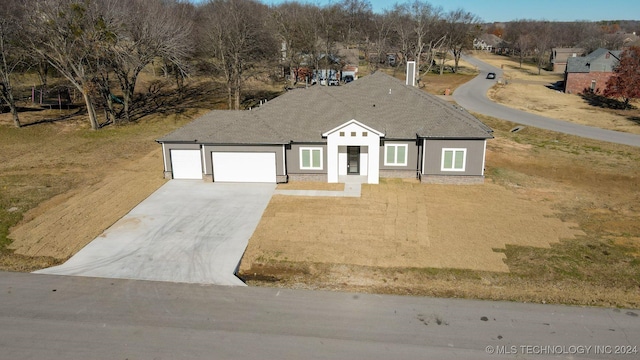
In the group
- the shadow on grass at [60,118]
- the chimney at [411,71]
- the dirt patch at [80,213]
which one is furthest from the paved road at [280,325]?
the shadow on grass at [60,118]

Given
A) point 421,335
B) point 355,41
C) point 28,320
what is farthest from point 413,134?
point 355,41

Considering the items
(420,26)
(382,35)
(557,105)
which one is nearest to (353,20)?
(382,35)

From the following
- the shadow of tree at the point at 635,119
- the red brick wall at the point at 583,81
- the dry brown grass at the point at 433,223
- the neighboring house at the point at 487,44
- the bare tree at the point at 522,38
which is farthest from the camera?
the neighboring house at the point at 487,44

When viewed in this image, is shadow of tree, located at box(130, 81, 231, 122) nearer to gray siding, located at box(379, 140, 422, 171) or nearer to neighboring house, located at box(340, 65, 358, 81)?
neighboring house, located at box(340, 65, 358, 81)

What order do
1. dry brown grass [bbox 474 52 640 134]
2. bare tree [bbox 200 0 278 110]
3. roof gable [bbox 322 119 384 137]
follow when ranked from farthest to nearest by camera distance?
dry brown grass [bbox 474 52 640 134], bare tree [bbox 200 0 278 110], roof gable [bbox 322 119 384 137]

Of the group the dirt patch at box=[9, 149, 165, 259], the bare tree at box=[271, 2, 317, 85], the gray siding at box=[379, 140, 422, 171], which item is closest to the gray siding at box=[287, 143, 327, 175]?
the gray siding at box=[379, 140, 422, 171]

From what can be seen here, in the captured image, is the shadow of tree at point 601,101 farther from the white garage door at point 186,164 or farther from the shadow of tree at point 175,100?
the white garage door at point 186,164

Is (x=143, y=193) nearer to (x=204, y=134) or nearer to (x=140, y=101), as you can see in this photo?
(x=204, y=134)
